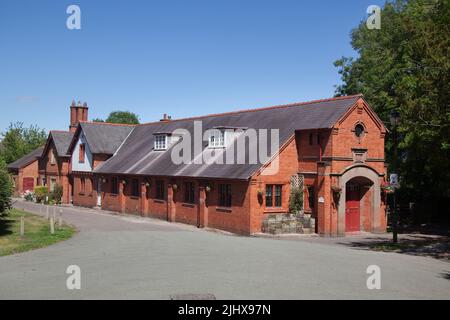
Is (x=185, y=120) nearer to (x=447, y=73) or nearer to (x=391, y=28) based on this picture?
(x=391, y=28)

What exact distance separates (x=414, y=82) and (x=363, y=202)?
8208 mm

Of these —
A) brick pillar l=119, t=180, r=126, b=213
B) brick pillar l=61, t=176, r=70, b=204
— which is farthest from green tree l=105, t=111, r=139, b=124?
brick pillar l=119, t=180, r=126, b=213

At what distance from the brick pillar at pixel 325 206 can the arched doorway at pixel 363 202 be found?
166 cm

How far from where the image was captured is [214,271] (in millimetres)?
14273

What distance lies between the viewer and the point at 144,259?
16547 millimetres

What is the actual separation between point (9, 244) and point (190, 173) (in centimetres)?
1202

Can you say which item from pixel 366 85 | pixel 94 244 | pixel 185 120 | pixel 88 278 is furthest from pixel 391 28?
pixel 88 278

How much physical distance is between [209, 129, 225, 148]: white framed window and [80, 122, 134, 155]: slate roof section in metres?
14.5

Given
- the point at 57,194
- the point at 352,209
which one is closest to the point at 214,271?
the point at 352,209

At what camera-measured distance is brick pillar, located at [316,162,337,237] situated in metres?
26.0

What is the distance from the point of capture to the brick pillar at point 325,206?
26.0 m

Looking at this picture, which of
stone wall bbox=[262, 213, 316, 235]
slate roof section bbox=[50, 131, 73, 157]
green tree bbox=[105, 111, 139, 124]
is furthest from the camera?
green tree bbox=[105, 111, 139, 124]

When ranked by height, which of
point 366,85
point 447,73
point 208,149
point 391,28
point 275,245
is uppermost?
point 391,28
